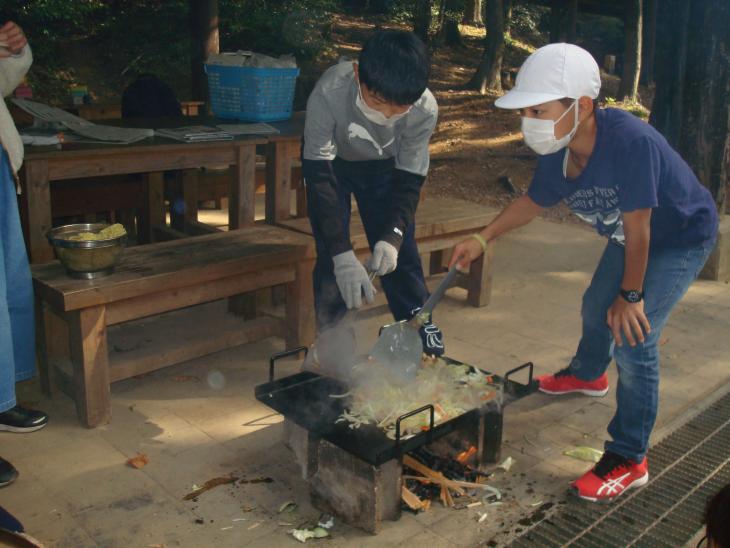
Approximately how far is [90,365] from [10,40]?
1.87 metres

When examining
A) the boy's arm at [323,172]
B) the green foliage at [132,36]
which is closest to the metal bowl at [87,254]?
the boy's arm at [323,172]

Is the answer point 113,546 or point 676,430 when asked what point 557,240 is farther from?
point 113,546

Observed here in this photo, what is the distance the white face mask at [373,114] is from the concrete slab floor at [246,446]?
1827 mm

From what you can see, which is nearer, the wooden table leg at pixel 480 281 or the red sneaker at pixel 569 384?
the red sneaker at pixel 569 384

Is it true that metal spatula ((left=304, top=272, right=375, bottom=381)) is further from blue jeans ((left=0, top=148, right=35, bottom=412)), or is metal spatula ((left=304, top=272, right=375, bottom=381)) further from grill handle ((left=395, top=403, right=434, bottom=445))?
blue jeans ((left=0, top=148, right=35, bottom=412))

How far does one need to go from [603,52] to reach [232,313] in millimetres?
22945

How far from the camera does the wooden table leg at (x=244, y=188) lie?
5.52m

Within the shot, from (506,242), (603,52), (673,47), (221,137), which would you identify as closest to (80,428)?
(221,137)

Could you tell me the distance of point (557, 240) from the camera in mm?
8555

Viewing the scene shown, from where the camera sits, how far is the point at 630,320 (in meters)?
3.32

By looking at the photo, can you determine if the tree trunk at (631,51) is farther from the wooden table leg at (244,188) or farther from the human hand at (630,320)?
the human hand at (630,320)

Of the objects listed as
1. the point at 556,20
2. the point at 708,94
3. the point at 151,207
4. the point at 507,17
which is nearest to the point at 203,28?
the point at 151,207

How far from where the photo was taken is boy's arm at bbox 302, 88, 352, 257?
4055 mm

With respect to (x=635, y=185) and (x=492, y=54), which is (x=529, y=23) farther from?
(x=635, y=185)
